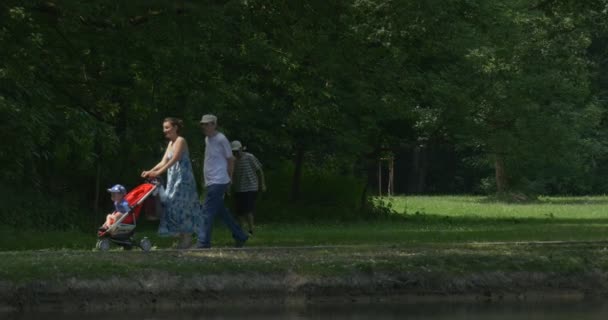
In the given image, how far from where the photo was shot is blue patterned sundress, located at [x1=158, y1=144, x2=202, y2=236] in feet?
59.0

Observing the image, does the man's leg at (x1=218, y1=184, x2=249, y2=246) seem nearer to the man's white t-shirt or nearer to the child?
the man's white t-shirt

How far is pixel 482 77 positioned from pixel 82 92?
1436cm

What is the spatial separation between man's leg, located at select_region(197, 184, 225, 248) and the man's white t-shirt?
103 millimetres

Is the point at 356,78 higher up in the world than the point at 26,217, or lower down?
higher up

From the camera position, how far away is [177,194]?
18047 mm

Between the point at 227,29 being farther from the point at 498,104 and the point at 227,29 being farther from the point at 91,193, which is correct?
the point at 498,104

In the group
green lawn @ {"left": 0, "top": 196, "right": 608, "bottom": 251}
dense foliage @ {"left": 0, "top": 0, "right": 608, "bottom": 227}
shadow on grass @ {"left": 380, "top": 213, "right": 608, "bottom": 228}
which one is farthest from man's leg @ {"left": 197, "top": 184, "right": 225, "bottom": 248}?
shadow on grass @ {"left": 380, "top": 213, "right": 608, "bottom": 228}

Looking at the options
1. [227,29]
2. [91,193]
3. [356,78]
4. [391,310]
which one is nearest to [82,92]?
[227,29]

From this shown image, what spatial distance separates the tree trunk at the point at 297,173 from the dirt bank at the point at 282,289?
18.1 meters

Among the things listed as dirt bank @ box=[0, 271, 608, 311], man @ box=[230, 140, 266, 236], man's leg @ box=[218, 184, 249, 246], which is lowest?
dirt bank @ box=[0, 271, 608, 311]

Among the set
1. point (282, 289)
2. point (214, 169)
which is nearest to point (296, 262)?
point (282, 289)

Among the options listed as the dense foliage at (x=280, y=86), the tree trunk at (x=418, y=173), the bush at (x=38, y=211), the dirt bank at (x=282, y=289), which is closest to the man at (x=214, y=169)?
the dense foliage at (x=280, y=86)

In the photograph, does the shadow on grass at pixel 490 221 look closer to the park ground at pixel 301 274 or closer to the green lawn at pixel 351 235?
the green lawn at pixel 351 235

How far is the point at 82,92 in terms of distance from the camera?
2381 centimetres
